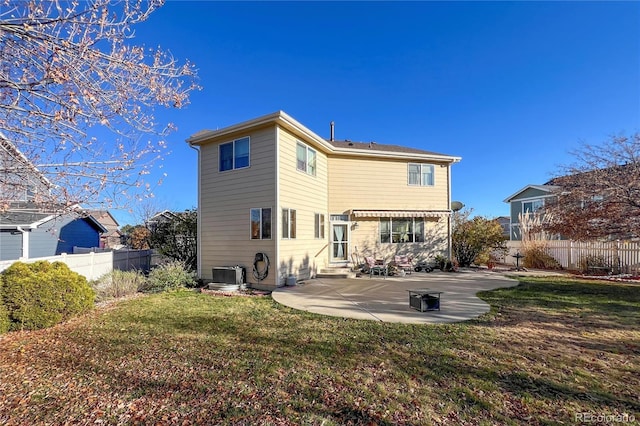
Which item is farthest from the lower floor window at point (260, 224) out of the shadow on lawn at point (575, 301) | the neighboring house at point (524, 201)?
the neighboring house at point (524, 201)

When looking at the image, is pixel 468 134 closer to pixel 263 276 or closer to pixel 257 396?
pixel 263 276

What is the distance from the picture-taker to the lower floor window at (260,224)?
10399 millimetres

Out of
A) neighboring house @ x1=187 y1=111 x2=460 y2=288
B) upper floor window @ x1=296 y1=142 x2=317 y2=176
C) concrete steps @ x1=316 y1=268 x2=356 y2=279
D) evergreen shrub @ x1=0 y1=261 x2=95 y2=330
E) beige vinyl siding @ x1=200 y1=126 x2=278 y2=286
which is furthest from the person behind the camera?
concrete steps @ x1=316 y1=268 x2=356 y2=279

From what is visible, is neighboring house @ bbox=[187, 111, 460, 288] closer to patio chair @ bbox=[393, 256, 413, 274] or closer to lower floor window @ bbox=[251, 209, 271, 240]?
lower floor window @ bbox=[251, 209, 271, 240]

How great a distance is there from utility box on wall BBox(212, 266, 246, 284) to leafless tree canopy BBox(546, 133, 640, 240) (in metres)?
12.7

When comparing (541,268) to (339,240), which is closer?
(339,240)

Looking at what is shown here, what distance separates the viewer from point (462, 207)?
16.1 m

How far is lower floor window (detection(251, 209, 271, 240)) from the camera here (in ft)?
34.1

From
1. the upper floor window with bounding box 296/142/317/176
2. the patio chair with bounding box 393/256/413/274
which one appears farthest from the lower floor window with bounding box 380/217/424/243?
the upper floor window with bounding box 296/142/317/176

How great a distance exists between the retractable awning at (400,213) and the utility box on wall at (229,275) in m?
6.11

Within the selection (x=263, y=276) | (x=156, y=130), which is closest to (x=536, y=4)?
(x=156, y=130)

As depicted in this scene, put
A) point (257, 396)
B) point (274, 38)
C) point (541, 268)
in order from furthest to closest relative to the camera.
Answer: point (541, 268) → point (274, 38) → point (257, 396)

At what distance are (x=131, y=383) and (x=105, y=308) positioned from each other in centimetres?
539

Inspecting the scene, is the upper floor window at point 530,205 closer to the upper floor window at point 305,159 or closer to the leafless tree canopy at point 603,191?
the leafless tree canopy at point 603,191
